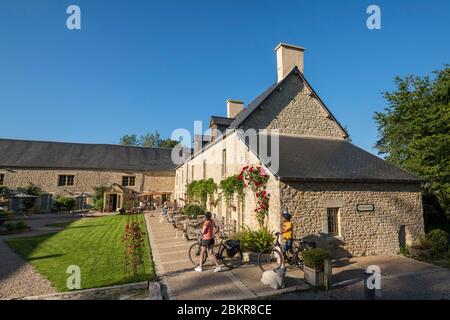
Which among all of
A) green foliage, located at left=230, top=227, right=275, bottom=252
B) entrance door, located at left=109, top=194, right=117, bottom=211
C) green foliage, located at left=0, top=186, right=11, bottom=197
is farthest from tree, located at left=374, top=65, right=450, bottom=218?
green foliage, located at left=0, top=186, right=11, bottom=197

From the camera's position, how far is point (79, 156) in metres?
30.6

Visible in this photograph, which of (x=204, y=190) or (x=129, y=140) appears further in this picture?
(x=129, y=140)

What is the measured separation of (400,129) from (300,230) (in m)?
14.9

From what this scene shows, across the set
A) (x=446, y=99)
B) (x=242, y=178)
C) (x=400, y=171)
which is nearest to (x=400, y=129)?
(x=446, y=99)

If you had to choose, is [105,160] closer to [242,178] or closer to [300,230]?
[242,178]

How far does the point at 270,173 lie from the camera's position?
930cm

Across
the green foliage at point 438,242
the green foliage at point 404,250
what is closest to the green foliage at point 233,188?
the green foliage at point 404,250

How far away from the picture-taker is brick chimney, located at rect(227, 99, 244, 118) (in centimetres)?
2064

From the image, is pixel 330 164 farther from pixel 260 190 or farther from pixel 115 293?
pixel 115 293

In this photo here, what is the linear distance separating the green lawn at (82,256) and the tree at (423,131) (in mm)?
15744

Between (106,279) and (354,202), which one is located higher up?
(354,202)

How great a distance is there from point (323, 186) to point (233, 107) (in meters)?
13.2

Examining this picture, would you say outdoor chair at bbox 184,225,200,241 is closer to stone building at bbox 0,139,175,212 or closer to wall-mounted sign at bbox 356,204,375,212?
wall-mounted sign at bbox 356,204,375,212

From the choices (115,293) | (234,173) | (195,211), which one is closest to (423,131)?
(234,173)
